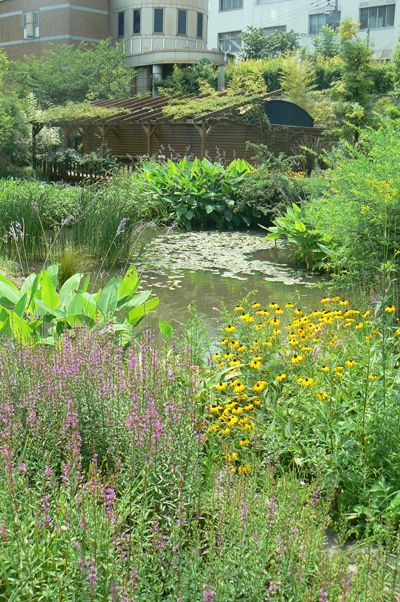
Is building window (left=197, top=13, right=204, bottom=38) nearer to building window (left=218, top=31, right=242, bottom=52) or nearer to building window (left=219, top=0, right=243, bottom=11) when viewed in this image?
building window (left=218, top=31, right=242, bottom=52)

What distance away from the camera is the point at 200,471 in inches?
109

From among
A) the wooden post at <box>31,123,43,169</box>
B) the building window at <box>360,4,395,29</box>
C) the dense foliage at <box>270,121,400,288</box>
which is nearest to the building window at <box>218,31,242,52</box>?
the building window at <box>360,4,395,29</box>

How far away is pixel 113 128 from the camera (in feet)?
76.1

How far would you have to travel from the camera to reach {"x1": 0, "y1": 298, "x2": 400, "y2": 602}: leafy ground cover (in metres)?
2.02

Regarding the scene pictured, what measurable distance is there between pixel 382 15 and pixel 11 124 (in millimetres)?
25841

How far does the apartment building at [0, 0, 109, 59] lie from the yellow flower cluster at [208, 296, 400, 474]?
40258 mm

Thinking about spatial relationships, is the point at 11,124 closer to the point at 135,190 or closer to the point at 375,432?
the point at 135,190

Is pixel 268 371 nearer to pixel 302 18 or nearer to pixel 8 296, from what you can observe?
pixel 8 296

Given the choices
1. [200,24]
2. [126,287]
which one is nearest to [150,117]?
[126,287]

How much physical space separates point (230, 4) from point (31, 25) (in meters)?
12.2

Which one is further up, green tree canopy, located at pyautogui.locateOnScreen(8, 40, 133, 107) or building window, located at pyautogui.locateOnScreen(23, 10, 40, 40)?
building window, located at pyautogui.locateOnScreen(23, 10, 40, 40)

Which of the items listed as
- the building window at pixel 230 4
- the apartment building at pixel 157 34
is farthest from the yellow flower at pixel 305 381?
the building window at pixel 230 4

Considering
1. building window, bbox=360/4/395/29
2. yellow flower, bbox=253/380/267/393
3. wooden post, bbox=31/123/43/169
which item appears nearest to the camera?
yellow flower, bbox=253/380/267/393

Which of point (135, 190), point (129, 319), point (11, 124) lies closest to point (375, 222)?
point (129, 319)
